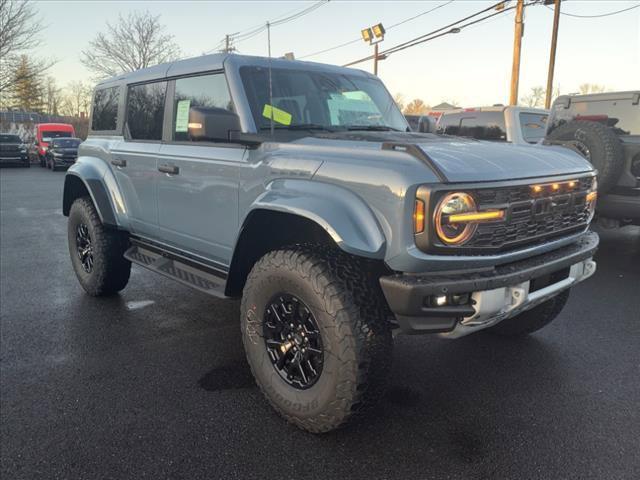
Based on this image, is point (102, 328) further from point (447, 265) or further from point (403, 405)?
point (447, 265)

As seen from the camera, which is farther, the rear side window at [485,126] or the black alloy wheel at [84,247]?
the rear side window at [485,126]

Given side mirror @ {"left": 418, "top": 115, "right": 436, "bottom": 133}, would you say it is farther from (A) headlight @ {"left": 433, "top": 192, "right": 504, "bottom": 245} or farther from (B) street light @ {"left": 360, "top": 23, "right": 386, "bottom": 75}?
(B) street light @ {"left": 360, "top": 23, "right": 386, "bottom": 75}

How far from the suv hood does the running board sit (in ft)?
3.69

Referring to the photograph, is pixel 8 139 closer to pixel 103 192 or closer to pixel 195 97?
pixel 103 192

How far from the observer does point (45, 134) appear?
26.2 meters

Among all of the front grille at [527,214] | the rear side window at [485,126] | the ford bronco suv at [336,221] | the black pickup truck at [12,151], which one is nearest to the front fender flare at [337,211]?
the ford bronco suv at [336,221]

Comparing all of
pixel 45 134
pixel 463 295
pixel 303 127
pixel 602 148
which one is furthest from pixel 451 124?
pixel 45 134

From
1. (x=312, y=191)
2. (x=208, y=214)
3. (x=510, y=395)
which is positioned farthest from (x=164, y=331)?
(x=510, y=395)

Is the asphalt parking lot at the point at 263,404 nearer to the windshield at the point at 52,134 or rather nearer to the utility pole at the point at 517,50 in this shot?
the utility pole at the point at 517,50

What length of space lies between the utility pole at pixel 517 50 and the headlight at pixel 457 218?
16754 millimetres

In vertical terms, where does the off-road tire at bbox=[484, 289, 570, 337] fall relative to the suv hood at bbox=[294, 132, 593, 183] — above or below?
below

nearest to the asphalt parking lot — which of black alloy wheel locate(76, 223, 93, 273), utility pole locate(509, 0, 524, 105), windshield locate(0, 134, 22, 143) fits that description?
black alloy wheel locate(76, 223, 93, 273)

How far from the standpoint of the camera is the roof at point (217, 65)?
3.34m

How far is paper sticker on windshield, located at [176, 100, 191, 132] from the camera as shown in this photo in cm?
364
